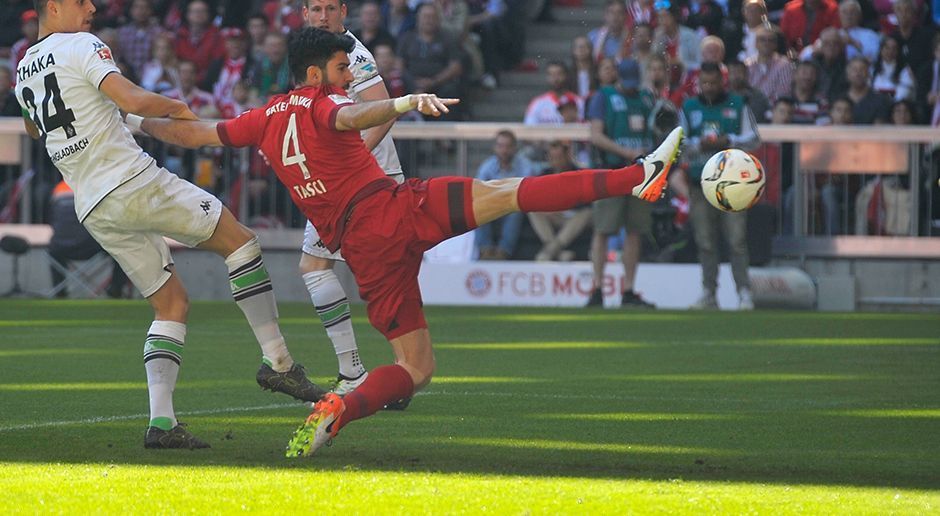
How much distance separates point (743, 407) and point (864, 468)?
2069 millimetres

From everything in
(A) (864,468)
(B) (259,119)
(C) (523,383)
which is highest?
(B) (259,119)

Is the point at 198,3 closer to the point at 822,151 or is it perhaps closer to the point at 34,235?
the point at 34,235

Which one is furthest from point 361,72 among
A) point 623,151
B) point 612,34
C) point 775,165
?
point 612,34

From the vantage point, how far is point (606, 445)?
7.25 metres

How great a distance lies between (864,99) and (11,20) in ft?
39.3

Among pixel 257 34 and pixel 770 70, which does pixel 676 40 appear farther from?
pixel 257 34

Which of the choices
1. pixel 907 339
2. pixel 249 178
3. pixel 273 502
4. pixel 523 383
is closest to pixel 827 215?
pixel 907 339

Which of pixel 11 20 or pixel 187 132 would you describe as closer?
pixel 187 132

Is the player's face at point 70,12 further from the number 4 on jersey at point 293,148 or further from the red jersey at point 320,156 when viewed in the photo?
the number 4 on jersey at point 293,148

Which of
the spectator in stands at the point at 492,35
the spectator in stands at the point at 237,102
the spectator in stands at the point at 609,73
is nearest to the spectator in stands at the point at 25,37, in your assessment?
the spectator in stands at the point at 237,102

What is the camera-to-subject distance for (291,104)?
7441 mm

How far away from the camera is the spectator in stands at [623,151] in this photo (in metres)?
16.7

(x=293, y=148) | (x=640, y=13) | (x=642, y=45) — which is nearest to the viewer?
(x=293, y=148)

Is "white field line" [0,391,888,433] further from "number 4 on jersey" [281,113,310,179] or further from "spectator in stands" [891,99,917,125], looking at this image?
"spectator in stands" [891,99,917,125]
